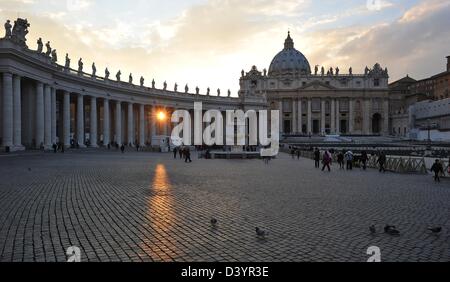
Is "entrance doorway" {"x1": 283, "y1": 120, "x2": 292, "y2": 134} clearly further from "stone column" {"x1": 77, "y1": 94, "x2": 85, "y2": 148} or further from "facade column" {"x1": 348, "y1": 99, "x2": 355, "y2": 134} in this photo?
"stone column" {"x1": 77, "y1": 94, "x2": 85, "y2": 148}

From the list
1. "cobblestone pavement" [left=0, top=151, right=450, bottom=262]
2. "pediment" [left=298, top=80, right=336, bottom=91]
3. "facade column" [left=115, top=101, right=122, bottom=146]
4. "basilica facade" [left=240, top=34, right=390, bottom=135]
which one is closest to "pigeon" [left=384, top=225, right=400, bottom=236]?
"cobblestone pavement" [left=0, top=151, right=450, bottom=262]

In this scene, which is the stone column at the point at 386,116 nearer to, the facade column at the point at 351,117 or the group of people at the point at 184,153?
the facade column at the point at 351,117

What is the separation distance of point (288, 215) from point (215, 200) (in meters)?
→ 3.33

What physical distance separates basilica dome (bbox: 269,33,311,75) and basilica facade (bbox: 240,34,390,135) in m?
19.2

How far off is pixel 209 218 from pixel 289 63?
15928 centimetres

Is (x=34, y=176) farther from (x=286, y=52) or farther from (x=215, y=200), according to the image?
(x=286, y=52)

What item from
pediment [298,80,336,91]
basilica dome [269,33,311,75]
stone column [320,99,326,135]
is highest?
basilica dome [269,33,311,75]

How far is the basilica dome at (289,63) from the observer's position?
16275 cm

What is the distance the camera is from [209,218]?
10484mm

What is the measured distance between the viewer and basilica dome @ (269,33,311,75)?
162750 millimetres

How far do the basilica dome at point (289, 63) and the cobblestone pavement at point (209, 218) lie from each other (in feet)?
491

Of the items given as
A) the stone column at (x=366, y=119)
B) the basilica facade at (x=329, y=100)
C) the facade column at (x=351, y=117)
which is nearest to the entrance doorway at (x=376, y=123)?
the basilica facade at (x=329, y=100)

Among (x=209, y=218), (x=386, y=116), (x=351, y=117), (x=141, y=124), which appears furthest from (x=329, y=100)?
(x=209, y=218)
